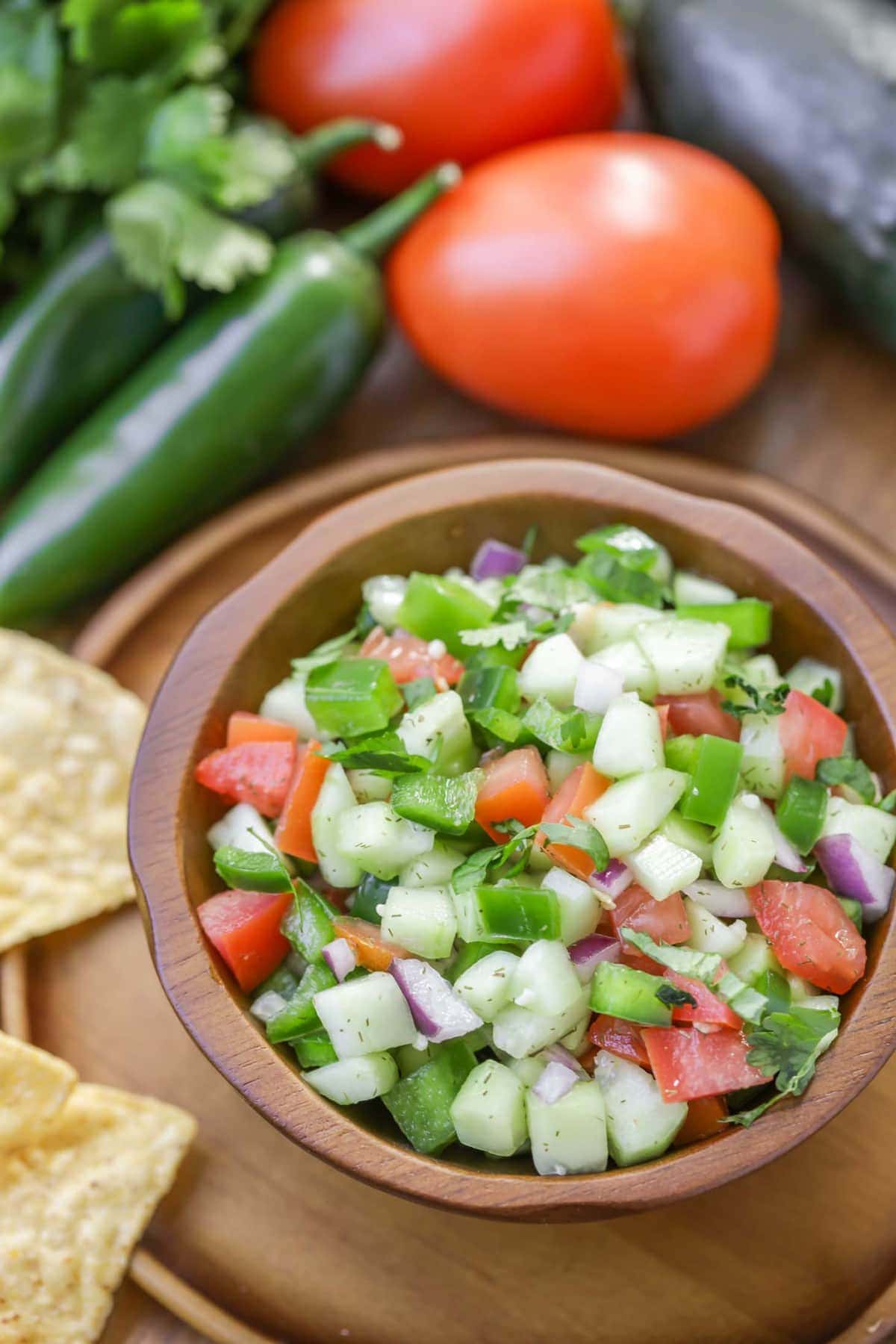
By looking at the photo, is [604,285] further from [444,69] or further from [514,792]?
[514,792]

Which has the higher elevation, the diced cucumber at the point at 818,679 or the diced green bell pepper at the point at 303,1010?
the diced cucumber at the point at 818,679

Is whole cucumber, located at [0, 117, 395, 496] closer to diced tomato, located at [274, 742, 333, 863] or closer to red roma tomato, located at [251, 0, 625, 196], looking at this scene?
red roma tomato, located at [251, 0, 625, 196]

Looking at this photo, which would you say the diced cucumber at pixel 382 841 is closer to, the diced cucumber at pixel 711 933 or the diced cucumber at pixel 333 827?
the diced cucumber at pixel 333 827

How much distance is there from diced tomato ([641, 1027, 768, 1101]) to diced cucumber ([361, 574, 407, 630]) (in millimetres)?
775

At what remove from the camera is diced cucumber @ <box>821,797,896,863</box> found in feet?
5.69

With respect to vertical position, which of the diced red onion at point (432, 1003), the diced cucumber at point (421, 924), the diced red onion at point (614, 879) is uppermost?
the diced red onion at point (614, 879)

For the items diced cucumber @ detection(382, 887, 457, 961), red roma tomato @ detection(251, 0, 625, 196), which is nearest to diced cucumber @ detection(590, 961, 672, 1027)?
diced cucumber @ detection(382, 887, 457, 961)

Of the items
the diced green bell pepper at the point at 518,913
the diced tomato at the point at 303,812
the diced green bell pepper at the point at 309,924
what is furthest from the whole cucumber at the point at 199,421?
the diced green bell pepper at the point at 518,913

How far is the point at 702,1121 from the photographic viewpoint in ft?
5.45

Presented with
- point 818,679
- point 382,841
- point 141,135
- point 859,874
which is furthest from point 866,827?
point 141,135

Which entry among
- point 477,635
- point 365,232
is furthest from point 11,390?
point 477,635

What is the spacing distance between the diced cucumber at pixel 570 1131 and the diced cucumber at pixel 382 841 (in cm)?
36

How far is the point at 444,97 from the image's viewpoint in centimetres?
258

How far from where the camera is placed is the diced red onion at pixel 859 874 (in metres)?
1.72
